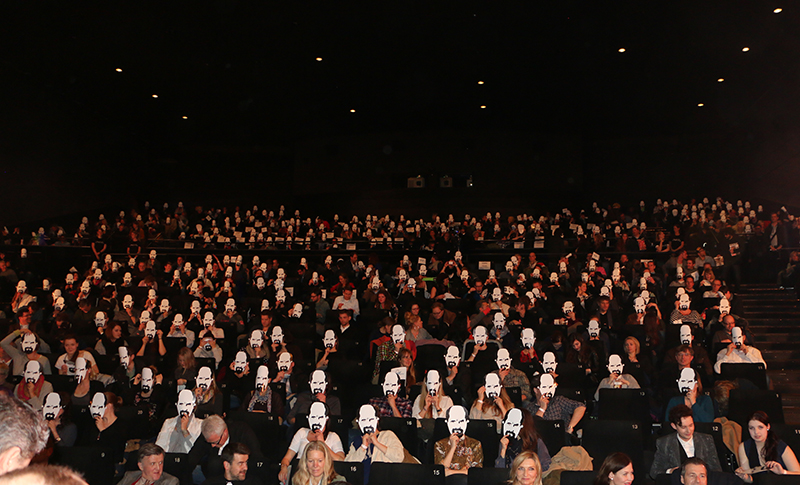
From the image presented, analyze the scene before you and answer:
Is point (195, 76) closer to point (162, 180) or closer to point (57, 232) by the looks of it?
point (57, 232)

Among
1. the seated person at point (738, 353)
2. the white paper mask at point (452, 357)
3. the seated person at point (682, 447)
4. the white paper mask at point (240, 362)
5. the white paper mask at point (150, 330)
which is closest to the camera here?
the seated person at point (682, 447)

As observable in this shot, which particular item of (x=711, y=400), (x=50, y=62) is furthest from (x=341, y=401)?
(x=50, y=62)

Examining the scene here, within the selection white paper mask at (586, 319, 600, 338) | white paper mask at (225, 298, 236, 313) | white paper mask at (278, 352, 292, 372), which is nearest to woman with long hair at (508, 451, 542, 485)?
white paper mask at (278, 352, 292, 372)

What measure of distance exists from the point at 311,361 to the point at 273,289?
3755 mm

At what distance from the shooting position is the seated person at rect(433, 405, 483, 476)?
5301 mm

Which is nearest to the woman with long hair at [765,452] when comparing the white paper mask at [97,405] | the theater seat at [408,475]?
the theater seat at [408,475]

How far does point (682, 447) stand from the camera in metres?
5.29

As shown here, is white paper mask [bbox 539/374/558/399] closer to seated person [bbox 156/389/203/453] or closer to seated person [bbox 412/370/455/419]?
seated person [bbox 412/370/455/419]

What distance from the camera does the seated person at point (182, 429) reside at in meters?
5.92

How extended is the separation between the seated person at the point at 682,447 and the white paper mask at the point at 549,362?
65.4 inches

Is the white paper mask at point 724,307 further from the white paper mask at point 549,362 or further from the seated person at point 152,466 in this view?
the seated person at point 152,466

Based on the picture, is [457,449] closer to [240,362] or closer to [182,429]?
[182,429]

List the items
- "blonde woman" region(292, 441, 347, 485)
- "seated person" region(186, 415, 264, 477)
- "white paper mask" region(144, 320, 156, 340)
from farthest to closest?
"white paper mask" region(144, 320, 156, 340), "seated person" region(186, 415, 264, 477), "blonde woman" region(292, 441, 347, 485)

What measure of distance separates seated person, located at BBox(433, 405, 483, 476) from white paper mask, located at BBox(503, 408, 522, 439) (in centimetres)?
27
